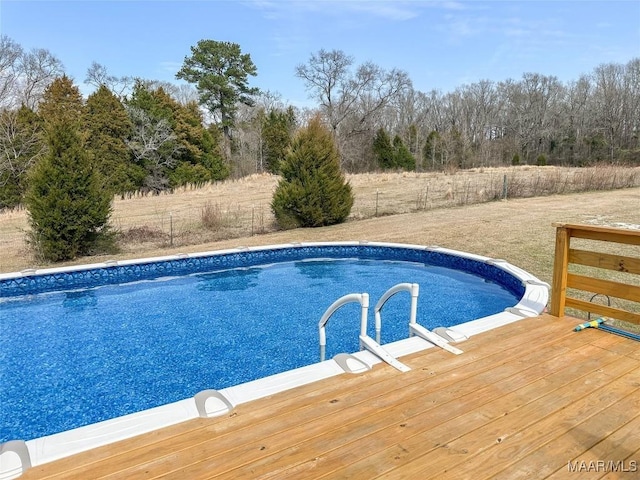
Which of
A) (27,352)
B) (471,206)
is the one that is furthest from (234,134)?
(27,352)

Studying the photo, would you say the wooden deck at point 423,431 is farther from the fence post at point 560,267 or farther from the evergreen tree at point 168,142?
the evergreen tree at point 168,142

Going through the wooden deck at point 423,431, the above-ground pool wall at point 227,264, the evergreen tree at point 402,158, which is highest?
the evergreen tree at point 402,158

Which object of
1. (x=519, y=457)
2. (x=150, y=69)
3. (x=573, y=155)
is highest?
(x=150, y=69)

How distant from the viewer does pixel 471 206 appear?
12.7 metres

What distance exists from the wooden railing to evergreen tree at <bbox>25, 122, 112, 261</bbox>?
783 cm

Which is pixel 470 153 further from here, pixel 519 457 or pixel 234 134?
pixel 519 457

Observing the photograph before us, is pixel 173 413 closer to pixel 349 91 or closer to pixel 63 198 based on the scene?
pixel 63 198

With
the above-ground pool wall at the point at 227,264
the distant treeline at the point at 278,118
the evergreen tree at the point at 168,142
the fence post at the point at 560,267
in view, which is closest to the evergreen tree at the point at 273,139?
the distant treeline at the point at 278,118

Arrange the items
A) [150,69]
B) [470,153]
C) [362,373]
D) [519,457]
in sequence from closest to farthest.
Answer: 1. [519,457]
2. [362,373]
3. [150,69]
4. [470,153]

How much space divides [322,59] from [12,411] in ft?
94.6

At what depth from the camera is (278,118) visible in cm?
2847

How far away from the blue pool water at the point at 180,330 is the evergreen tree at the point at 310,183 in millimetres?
2772

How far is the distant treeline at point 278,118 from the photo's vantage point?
19828mm

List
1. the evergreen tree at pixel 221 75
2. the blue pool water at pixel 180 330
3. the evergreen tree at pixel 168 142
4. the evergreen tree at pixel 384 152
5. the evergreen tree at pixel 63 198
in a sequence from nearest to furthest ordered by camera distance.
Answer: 1. the blue pool water at pixel 180 330
2. the evergreen tree at pixel 63 198
3. the evergreen tree at pixel 168 142
4. the evergreen tree at pixel 221 75
5. the evergreen tree at pixel 384 152
